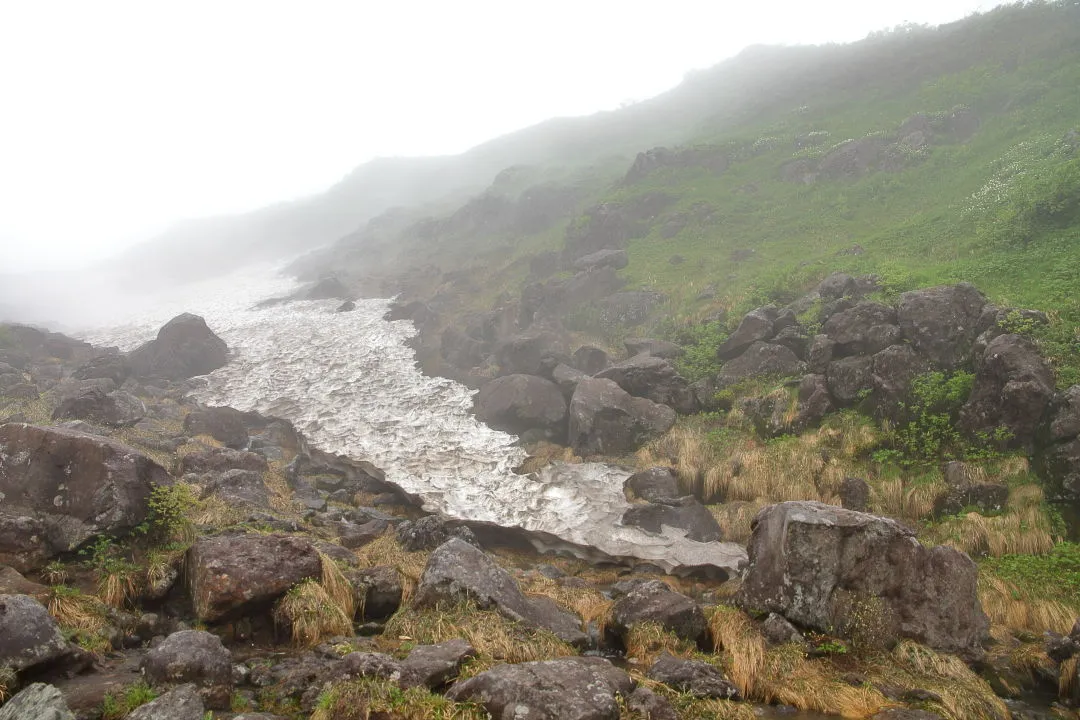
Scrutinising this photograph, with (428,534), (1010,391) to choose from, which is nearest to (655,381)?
(1010,391)

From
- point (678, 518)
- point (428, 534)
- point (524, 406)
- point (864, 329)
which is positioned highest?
point (864, 329)

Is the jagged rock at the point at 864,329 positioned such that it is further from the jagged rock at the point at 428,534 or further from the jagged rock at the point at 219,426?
the jagged rock at the point at 219,426

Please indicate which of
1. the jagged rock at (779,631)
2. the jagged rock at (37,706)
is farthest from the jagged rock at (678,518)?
the jagged rock at (37,706)

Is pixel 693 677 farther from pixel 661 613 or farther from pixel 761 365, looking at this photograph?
pixel 761 365

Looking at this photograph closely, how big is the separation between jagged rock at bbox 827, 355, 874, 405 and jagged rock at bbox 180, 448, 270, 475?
65.6 ft

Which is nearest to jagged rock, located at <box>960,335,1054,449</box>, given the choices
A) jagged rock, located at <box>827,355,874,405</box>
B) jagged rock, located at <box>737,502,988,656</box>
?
jagged rock, located at <box>827,355,874,405</box>

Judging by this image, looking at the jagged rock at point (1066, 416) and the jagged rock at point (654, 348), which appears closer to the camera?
the jagged rock at point (1066, 416)

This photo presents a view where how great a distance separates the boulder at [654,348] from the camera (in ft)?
84.0

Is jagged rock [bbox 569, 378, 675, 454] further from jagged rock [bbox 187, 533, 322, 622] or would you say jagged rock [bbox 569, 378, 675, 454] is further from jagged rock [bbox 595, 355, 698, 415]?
jagged rock [bbox 187, 533, 322, 622]

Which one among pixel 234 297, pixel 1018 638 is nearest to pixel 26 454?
pixel 1018 638

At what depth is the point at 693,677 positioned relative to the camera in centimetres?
834

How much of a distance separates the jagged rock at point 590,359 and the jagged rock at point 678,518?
11197mm

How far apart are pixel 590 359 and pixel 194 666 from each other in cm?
2293

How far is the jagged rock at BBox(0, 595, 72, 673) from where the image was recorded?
667 cm
